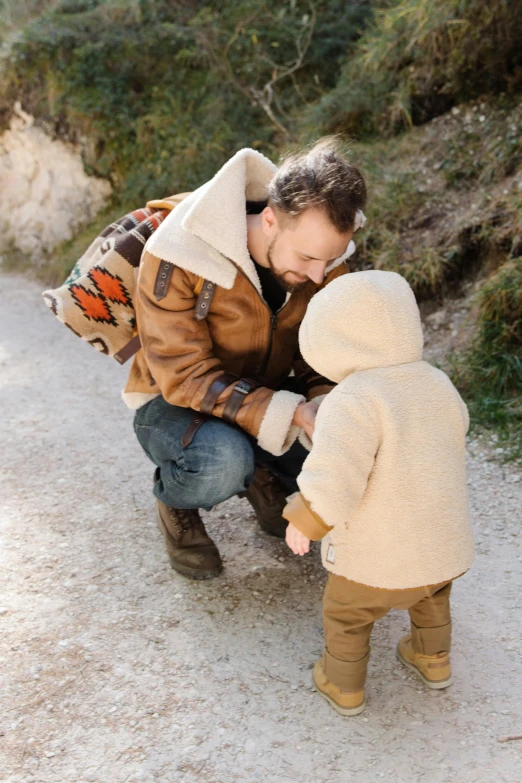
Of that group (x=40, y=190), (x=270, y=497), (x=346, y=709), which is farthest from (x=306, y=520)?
(x=40, y=190)

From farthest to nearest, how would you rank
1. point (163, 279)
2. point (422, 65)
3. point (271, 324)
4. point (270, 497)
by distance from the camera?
point (422, 65) < point (270, 497) < point (271, 324) < point (163, 279)

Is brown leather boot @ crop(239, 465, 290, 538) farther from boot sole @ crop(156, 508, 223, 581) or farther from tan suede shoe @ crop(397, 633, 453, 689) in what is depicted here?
tan suede shoe @ crop(397, 633, 453, 689)

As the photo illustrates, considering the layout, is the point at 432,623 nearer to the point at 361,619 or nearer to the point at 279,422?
the point at 361,619

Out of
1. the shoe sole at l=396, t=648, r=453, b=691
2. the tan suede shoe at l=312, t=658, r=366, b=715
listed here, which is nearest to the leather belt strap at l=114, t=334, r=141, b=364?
the tan suede shoe at l=312, t=658, r=366, b=715

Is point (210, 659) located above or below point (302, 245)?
below

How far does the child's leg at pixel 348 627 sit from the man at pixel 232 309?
473 mm

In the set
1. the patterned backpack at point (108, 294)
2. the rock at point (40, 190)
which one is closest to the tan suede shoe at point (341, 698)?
the patterned backpack at point (108, 294)

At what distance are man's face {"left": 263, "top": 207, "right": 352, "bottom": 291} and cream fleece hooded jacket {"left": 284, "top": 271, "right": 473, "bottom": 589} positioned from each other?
353 mm

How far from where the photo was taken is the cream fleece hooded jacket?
167cm

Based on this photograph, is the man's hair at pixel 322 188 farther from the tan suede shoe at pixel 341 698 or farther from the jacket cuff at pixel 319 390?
the tan suede shoe at pixel 341 698

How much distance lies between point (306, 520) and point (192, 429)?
70 cm

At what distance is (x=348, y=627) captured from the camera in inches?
72.4

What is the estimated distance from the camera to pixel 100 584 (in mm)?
2500

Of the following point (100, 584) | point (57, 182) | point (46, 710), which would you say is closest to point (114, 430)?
point (100, 584)
